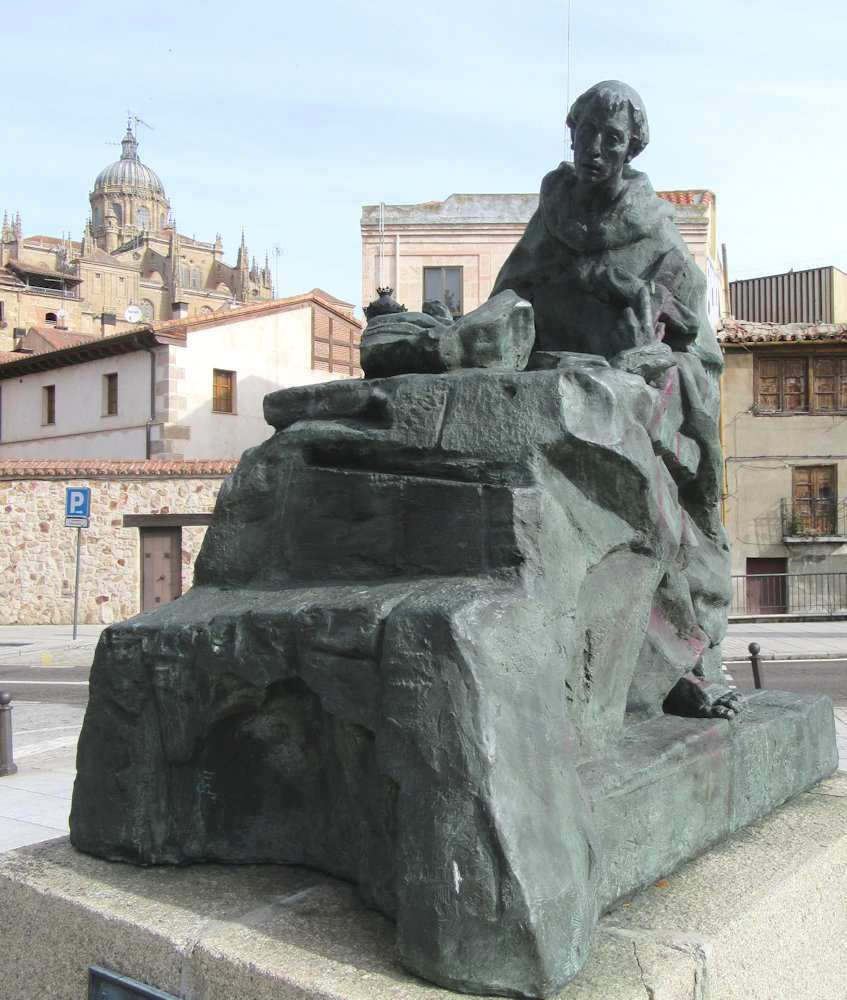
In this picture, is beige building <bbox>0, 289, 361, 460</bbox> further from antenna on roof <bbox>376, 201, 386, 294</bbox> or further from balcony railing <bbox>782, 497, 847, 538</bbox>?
balcony railing <bbox>782, 497, 847, 538</bbox>

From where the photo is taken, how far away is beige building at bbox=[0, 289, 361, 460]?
21.3m

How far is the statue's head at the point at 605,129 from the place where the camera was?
315 cm

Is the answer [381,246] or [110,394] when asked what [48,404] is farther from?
[381,246]

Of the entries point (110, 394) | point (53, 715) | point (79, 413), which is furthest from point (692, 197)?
point (53, 715)

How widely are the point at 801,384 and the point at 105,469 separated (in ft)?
45.9

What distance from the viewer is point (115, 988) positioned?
2.31 m

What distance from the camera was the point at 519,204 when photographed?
894 inches

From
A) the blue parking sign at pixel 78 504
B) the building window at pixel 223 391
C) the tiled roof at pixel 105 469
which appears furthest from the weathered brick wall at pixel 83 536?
the building window at pixel 223 391

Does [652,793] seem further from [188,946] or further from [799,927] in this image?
[188,946]

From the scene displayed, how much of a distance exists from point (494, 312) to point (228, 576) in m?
1.02

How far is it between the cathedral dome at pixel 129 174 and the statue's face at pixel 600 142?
9576 centimetres

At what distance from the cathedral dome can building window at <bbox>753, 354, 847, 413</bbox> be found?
80806 millimetres

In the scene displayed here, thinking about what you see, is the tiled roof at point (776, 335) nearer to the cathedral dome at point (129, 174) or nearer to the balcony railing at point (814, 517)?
the balcony railing at point (814, 517)

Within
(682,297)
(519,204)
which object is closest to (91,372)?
(519,204)
